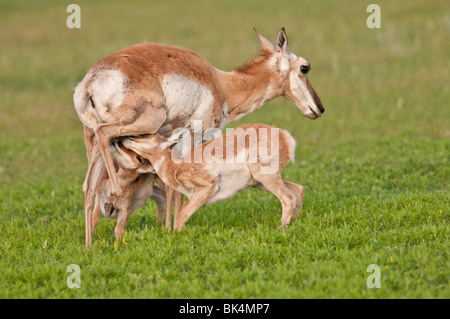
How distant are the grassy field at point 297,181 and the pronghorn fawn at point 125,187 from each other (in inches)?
14.3

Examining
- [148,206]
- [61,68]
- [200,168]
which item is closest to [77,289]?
[200,168]

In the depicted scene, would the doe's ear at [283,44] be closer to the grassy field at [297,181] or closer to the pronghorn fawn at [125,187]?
the grassy field at [297,181]

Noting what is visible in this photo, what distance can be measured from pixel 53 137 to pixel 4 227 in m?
6.79

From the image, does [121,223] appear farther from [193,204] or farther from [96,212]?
[193,204]

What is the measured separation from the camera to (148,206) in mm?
10867

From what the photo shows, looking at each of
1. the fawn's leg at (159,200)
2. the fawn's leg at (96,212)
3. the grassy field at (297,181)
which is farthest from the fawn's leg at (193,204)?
the fawn's leg at (96,212)

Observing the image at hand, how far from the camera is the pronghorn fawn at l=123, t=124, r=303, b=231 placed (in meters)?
8.23

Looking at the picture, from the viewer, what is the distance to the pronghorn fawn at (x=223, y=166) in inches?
324

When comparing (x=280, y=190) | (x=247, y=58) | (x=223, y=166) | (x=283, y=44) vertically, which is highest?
(x=247, y=58)

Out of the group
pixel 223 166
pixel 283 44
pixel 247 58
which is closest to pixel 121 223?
pixel 223 166

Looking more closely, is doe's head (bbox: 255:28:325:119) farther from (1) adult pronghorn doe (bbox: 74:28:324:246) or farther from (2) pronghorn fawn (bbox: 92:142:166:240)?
(2) pronghorn fawn (bbox: 92:142:166:240)

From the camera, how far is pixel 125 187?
862 cm

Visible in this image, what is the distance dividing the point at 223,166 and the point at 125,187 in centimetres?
135

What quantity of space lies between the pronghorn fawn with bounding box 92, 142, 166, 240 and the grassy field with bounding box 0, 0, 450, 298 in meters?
0.36
